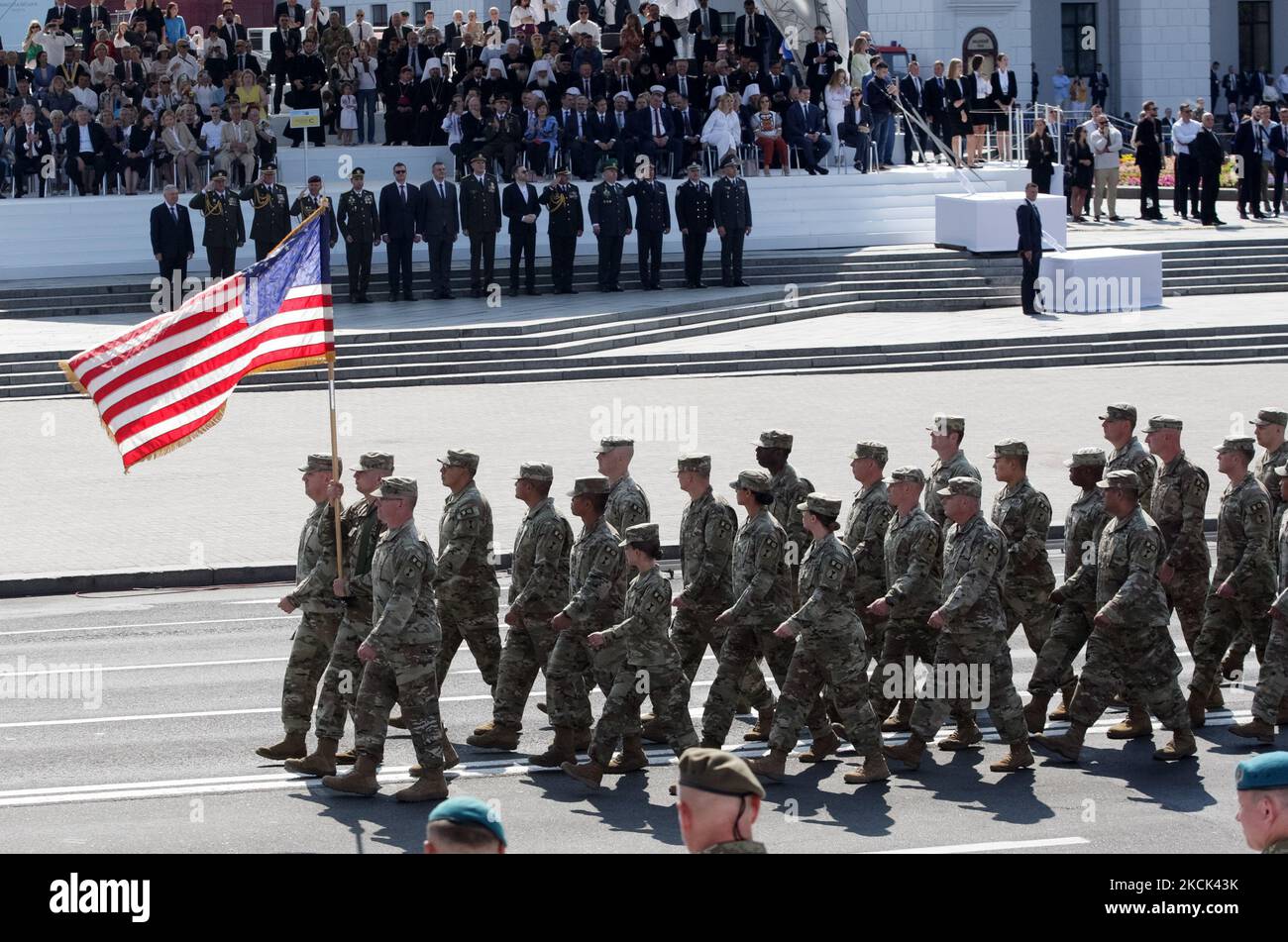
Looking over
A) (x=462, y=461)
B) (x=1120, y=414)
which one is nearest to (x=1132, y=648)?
(x=1120, y=414)

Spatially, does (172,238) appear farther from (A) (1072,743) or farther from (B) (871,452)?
(A) (1072,743)

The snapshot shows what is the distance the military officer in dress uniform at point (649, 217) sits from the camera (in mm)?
31859

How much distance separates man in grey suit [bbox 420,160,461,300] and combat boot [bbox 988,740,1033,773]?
21.3 m

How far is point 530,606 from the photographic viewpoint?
39.6 feet

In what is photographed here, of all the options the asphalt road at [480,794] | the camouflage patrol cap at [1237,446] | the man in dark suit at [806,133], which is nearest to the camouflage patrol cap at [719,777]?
the asphalt road at [480,794]

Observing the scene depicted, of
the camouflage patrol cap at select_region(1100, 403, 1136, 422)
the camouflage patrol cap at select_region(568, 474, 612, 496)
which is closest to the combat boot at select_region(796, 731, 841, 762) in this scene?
the camouflage patrol cap at select_region(568, 474, 612, 496)

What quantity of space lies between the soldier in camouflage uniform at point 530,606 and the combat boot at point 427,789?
3.72ft

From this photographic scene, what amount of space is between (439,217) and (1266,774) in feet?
88.6

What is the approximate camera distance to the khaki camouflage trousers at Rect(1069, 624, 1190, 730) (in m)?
11.3

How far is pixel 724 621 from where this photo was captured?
11547 millimetres

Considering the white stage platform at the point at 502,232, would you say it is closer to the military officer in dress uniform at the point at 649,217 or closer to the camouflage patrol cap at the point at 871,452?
the military officer in dress uniform at the point at 649,217
